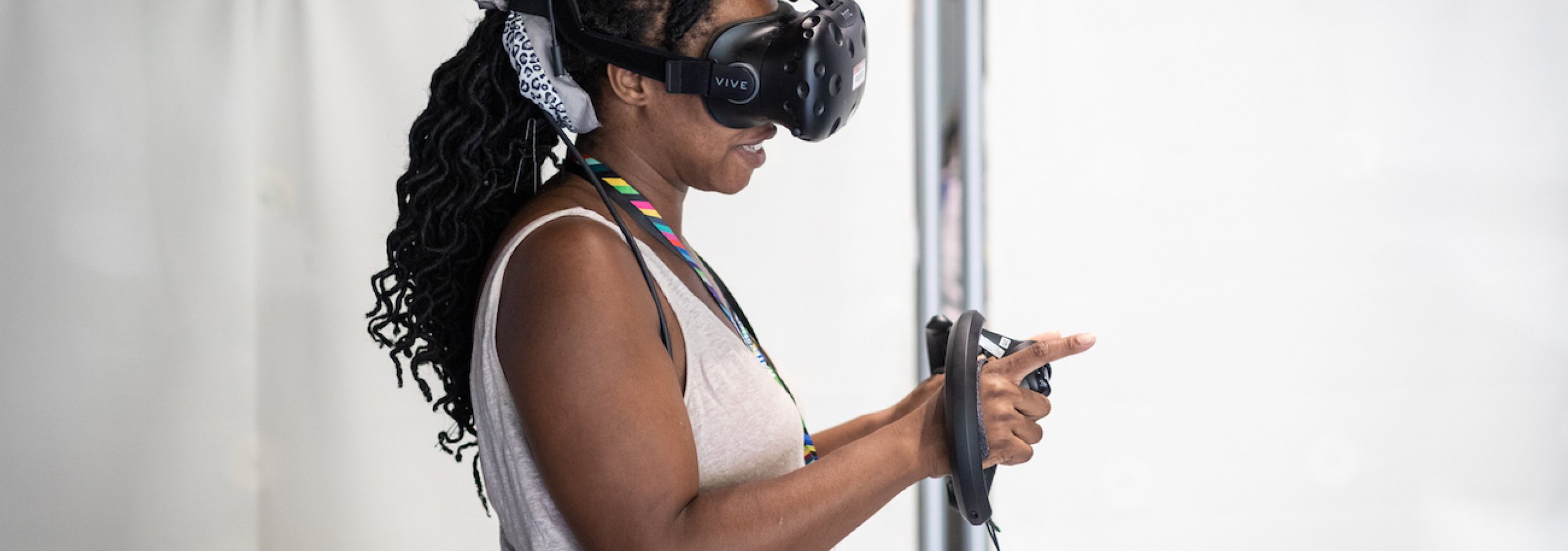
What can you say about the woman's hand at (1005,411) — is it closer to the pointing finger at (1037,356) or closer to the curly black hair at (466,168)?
the pointing finger at (1037,356)

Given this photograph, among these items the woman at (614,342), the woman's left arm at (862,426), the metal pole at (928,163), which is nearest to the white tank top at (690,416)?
the woman at (614,342)

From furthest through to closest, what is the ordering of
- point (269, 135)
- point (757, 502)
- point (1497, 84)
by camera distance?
point (1497, 84) < point (269, 135) < point (757, 502)

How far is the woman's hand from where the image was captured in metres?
0.93

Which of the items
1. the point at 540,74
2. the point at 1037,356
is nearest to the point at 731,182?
the point at 540,74

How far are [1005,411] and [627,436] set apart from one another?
33 centimetres

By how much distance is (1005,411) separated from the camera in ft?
3.06

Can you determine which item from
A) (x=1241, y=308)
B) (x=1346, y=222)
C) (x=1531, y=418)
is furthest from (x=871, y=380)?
(x=1531, y=418)

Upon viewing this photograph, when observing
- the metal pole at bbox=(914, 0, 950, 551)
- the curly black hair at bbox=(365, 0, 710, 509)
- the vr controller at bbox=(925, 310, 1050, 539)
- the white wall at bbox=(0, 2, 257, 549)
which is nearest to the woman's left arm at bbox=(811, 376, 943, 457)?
the vr controller at bbox=(925, 310, 1050, 539)

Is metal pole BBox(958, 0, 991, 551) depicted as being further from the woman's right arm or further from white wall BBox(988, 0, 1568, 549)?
the woman's right arm

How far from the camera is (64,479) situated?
5.24 feet

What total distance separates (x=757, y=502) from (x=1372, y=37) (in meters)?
1.98

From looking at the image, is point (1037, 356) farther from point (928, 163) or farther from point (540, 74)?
point (928, 163)

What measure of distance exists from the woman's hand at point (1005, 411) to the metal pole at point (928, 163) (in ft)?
4.40

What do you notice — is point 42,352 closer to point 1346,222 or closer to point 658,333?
point 658,333
